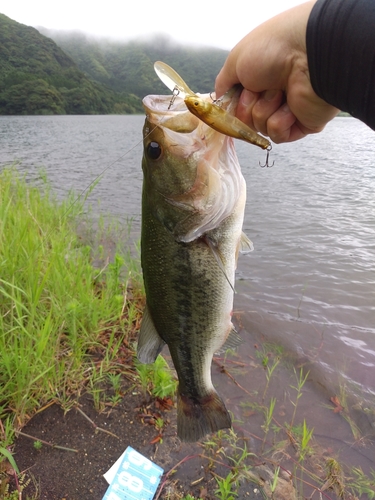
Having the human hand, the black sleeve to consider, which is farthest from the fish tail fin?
the black sleeve

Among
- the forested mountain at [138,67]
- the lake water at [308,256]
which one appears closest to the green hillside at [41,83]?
the forested mountain at [138,67]

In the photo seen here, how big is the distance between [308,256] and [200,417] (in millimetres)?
6860

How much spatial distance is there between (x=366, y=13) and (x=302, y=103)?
0.55 meters

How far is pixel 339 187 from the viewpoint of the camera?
14.8m

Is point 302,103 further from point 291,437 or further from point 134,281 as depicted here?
point 134,281

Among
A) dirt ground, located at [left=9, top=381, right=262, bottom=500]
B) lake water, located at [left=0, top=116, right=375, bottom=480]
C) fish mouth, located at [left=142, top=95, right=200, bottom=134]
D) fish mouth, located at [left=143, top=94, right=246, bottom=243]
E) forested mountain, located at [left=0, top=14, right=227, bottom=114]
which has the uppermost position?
forested mountain, located at [left=0, top=14, right=227, bottom=114]

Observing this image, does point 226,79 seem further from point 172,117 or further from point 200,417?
point 200,417

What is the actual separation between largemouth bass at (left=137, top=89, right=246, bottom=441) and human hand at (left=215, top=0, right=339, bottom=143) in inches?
5.7

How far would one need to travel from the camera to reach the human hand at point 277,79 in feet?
5.47

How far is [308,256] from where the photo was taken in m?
8.45

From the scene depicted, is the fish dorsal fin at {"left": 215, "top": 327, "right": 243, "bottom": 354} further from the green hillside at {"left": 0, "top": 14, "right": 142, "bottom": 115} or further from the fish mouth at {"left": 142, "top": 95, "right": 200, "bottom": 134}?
the green hillside at {"left": 0, "top": 14, "right": 142, "bottom": 115}

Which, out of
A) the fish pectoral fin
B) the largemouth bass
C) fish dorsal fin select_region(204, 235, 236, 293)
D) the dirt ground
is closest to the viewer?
the largemouth bass

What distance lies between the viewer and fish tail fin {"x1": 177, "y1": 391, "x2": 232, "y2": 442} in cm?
225

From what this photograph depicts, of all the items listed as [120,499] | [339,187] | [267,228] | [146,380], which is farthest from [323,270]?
[339,187]
